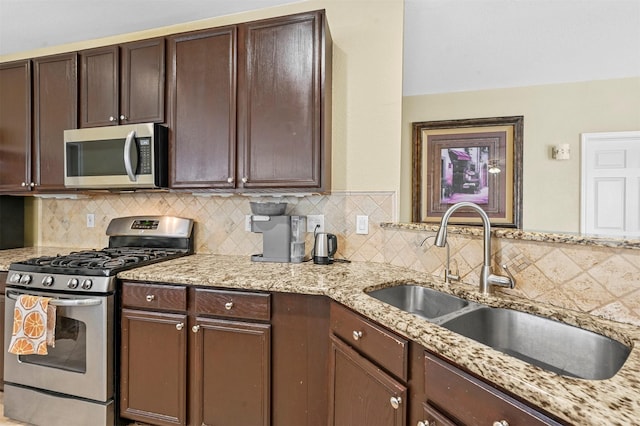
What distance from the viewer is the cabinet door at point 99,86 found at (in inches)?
83.1

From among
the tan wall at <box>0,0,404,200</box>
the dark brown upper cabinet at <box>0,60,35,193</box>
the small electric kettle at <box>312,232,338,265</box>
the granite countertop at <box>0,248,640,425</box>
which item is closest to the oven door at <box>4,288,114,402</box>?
the granite countertop at <box>0,248,640,425</box>

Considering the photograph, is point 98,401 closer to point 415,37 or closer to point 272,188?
point 272,188

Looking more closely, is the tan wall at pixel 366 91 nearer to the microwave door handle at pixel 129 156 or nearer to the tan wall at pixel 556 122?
the microwave door handle at pixel 129 156

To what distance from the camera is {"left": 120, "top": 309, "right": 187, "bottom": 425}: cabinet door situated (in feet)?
5.33

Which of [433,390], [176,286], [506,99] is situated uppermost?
[506,99]

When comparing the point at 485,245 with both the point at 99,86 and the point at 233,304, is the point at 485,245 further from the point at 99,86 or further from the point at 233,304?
the point at 99,86

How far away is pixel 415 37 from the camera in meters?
2.49

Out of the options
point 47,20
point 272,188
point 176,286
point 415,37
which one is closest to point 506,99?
point 415,37

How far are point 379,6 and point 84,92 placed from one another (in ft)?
Answer: 6.81

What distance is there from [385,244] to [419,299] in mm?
498

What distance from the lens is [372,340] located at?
116cm

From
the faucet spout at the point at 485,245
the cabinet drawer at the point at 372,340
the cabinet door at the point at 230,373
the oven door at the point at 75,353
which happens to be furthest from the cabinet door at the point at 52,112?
the faucet spout at the point at 485,245

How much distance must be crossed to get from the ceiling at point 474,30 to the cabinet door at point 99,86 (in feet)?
1.14

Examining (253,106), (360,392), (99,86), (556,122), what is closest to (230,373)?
(360,392)
